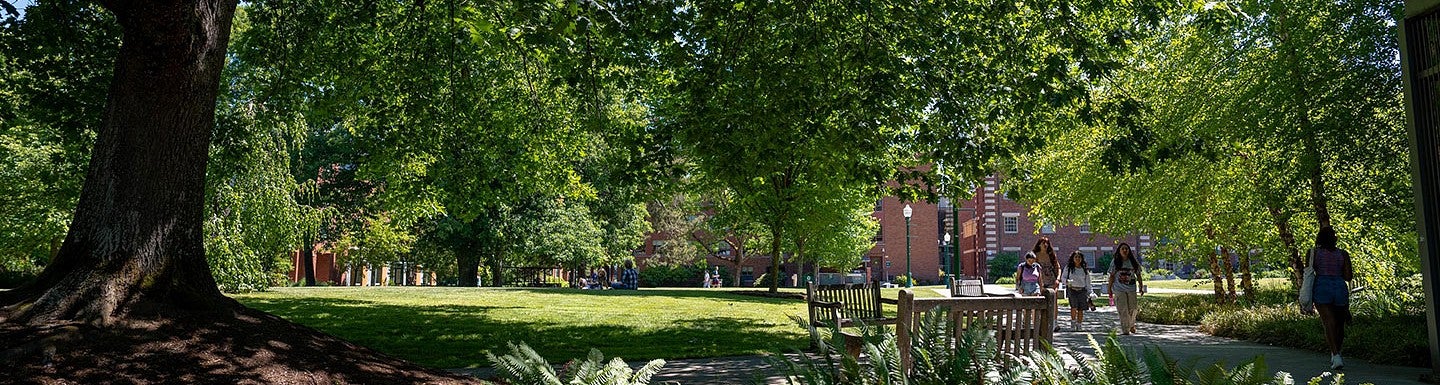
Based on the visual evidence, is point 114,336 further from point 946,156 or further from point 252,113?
point 252,113

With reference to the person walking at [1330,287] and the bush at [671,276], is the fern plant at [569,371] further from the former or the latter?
the bush at [671,276]

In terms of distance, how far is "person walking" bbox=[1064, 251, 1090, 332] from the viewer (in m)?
14.1

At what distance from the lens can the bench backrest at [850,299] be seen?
10.1m

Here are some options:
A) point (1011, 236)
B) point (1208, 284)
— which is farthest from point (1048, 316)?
point (1011, 236)

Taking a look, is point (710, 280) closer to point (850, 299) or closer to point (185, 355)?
point (850, 299)

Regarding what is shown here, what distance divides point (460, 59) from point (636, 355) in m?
6.11

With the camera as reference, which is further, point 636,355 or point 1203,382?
point 636,355

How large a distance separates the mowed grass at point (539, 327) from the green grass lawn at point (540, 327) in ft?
0.04

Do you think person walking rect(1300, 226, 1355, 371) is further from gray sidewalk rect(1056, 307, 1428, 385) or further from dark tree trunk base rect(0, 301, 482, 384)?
dark tree trunk base rect(0, 301, 482, 384)

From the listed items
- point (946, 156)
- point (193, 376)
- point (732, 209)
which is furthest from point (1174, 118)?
point (732, 209)

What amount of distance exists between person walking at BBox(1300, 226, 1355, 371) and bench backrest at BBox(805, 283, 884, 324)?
4311mm

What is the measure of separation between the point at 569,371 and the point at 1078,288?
45.9ft

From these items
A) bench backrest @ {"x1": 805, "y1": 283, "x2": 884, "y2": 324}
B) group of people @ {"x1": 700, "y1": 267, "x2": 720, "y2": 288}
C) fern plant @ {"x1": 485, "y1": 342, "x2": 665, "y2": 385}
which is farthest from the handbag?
group of people @ {"x1": 700, "y1": 267, "x2": 720, "y2": 288}

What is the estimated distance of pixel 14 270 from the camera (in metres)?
26.0
